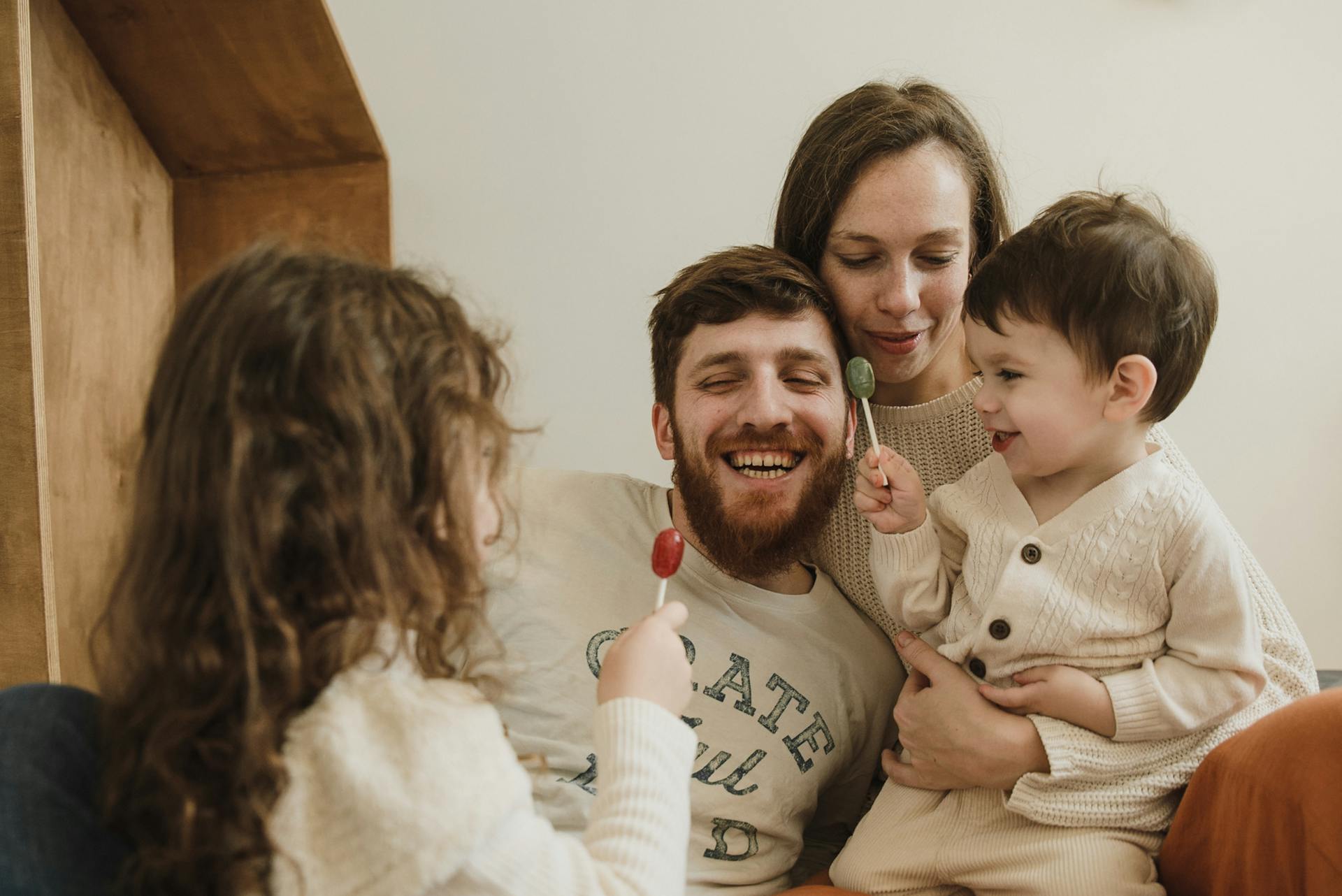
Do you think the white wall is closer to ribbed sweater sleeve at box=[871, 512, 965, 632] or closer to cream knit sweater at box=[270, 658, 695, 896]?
ribbed sweater sleeve at box=[871, 512, 965, 632]

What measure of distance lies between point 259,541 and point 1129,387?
0.88 m

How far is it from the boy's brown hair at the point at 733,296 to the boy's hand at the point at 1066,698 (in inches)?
19.2

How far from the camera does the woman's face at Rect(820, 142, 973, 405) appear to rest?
145 cm

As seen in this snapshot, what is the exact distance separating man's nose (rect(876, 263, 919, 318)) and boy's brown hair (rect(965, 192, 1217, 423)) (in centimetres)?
24

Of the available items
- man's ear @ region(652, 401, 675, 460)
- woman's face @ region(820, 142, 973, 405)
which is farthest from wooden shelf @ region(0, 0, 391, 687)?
woman's face @ region(820, 142, 973, 405)

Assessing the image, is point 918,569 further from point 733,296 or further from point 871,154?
point 871,154

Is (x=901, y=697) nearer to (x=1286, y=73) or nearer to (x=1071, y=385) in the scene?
(x=1071, y=385)

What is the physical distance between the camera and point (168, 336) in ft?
2.65

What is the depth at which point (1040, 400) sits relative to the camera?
3.81 feet

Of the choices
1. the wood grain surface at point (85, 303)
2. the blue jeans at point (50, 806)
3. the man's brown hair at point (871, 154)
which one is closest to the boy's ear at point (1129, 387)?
the man's brown hair at point (871, 154)

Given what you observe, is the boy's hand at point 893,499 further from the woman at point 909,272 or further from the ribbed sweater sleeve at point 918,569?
the woman at point 909,272

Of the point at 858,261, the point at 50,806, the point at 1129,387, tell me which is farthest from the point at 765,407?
the point at 50,806

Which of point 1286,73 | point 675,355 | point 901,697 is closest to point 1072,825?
point 901,697

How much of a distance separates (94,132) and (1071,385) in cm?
145
